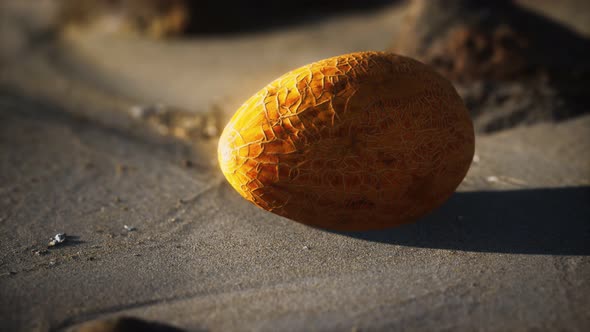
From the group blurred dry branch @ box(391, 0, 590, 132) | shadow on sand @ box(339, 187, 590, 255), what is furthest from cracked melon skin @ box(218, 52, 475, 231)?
blurred dry branch @ box(391, 0, 590, 132)

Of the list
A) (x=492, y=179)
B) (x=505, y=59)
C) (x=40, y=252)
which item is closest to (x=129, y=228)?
(x=40, y=252)

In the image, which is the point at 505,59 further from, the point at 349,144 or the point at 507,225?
the point at 349,144

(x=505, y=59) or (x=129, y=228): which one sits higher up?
(x=505, y=59)

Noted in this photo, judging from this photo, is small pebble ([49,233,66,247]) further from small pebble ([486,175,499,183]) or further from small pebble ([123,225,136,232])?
small pebble ([486,175,499,183])

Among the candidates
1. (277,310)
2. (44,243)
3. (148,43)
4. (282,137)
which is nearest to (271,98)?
(282,137)

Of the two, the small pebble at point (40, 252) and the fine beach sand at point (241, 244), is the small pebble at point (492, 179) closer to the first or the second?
the fine beach sand at point (241, 244)

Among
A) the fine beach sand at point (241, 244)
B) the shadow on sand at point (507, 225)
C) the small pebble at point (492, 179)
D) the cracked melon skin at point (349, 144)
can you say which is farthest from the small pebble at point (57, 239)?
the small pebble at point (492, 179)

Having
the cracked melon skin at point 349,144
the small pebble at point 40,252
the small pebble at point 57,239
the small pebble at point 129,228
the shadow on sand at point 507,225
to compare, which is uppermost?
the cracked melon skin at point 349,144
